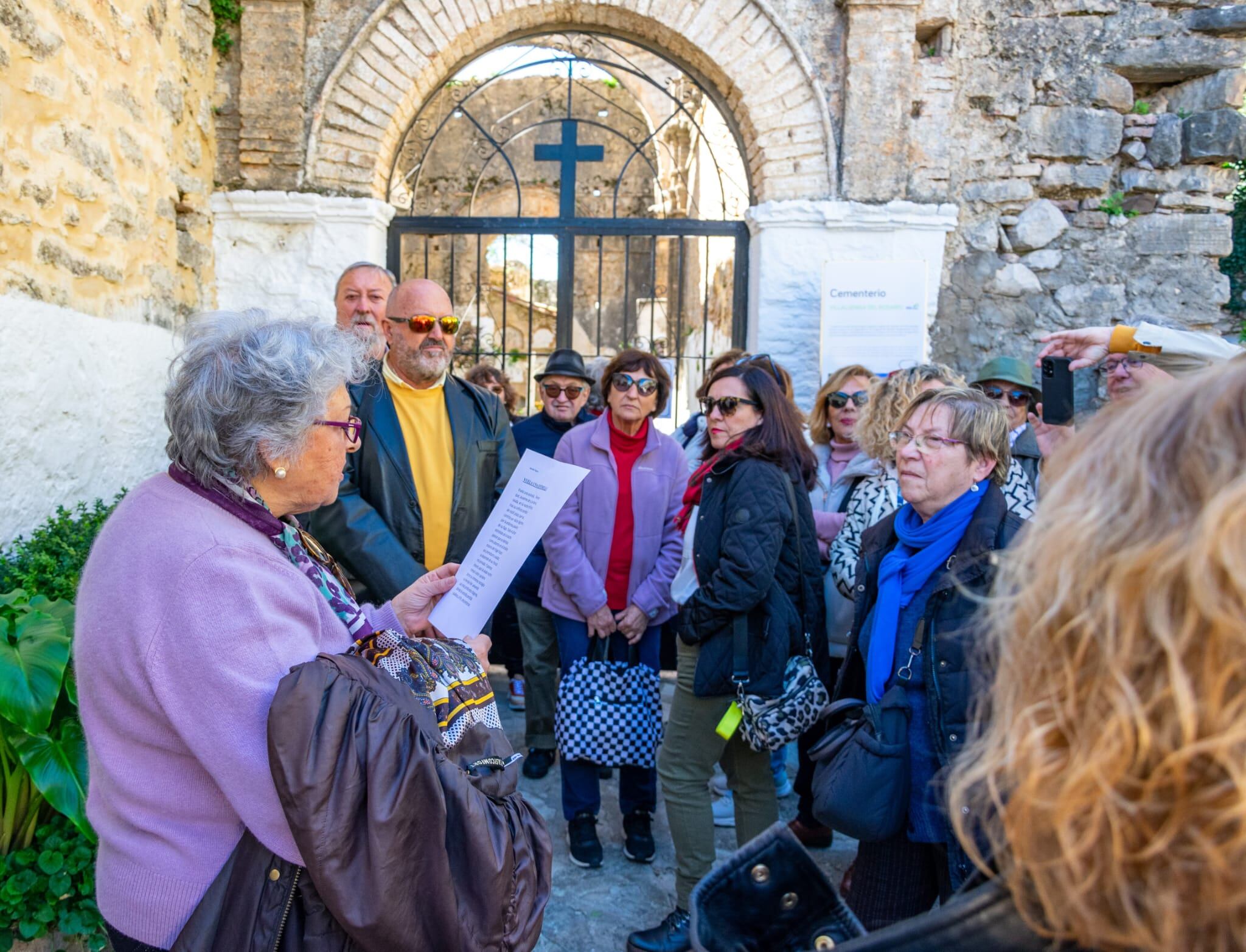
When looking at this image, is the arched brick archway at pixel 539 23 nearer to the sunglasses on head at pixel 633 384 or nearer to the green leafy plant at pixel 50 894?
the sunglasses on head at pixel 633 384

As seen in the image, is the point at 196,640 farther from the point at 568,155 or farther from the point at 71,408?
the point at 568,155

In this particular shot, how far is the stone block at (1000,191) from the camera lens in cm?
545

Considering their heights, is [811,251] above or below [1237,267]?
below

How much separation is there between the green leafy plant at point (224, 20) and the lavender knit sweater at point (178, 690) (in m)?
4.86

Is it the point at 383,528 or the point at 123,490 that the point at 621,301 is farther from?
the point at 383,528

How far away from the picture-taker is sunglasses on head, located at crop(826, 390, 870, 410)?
3.85m

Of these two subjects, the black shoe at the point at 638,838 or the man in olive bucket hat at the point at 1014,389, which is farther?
the man in olive bucket hat at the point at 1014,389

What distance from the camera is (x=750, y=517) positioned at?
2725mm

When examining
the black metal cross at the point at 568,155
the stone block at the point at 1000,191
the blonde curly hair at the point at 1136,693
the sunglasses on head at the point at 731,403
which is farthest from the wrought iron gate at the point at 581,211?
the blonde curly hair at the point at 1136,693

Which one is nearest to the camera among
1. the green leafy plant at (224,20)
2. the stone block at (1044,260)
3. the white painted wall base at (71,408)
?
the white painted wall base at (71,408)

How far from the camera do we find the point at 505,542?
2.28 meters

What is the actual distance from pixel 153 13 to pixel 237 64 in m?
0.84

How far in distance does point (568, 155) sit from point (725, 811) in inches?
154

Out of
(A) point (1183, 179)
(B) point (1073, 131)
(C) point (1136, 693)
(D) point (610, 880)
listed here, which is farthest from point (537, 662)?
(A) point (1183, 179)
